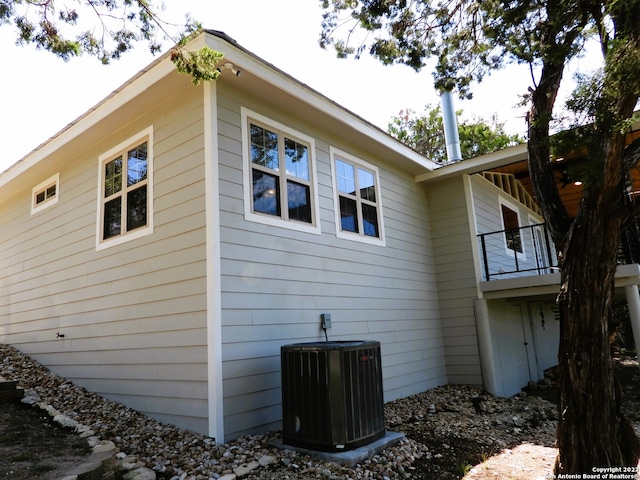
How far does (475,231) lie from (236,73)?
4.92 metres

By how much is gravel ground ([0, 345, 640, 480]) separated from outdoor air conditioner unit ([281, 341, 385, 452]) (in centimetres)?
19

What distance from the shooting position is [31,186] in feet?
25.2

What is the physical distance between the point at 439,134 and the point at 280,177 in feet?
63.7

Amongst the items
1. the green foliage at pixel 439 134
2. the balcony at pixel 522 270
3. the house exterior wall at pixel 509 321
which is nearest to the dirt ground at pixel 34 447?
the balcony at pixel 522 270

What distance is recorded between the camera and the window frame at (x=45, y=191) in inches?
274

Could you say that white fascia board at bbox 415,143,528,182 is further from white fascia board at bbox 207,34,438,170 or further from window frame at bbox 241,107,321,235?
window frame at bbox 241,107,321,235

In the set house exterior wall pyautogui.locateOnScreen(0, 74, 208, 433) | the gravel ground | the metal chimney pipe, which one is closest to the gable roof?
house exterior wall pyautogui.locateOnScreen(0, 74, 208, 433)

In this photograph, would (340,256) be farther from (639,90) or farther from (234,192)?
(639,90)

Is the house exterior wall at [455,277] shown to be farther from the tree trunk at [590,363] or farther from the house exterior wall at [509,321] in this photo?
the tree trunk at [590,363]

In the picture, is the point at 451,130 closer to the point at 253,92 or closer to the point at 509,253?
the point at 509,253

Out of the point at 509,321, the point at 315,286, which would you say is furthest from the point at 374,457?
the point at 509,321

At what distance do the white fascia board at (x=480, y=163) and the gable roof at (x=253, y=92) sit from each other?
42 cm

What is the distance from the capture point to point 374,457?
153 inches

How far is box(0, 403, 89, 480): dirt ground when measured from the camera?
10.7 feet
